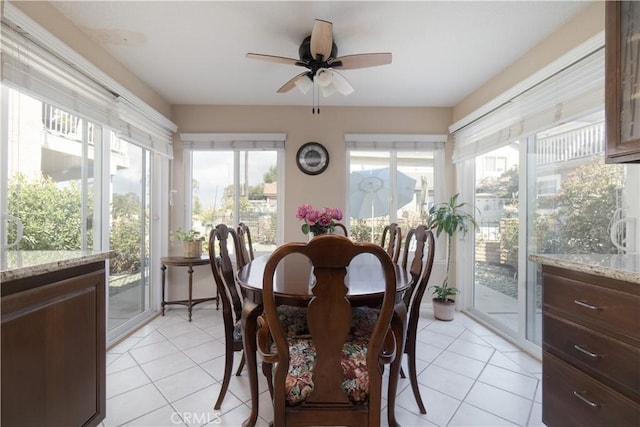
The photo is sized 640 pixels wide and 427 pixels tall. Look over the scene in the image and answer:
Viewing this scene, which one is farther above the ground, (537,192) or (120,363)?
(537,192)

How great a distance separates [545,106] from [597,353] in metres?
1.75

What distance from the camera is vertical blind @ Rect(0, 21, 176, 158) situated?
1.48 meters

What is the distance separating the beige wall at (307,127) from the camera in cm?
336

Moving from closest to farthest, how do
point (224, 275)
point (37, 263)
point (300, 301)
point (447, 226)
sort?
point (37, 263), point (300, 301), point (224, 275), point (447, 226)

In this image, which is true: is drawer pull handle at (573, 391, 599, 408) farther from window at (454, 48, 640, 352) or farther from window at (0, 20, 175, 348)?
window at (0, 20, 175, 348)

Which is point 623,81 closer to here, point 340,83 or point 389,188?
point 340,83

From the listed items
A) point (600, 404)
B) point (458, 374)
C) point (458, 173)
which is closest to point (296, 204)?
point (458, 173)

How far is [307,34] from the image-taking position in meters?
2.00

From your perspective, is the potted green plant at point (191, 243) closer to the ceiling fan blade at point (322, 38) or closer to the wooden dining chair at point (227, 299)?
the wooden dining chair at point (227, 299)

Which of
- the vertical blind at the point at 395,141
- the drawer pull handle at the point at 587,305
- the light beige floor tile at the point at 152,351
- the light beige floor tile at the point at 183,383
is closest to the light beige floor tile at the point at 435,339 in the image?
the drawer pull handle at the point at 587,305

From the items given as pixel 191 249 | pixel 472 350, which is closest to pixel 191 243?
pixel 191 249

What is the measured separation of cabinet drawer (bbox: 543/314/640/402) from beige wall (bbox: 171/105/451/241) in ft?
7.73

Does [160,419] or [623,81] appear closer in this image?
[623,81]

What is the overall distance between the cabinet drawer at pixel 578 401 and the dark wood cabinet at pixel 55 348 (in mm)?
2174
